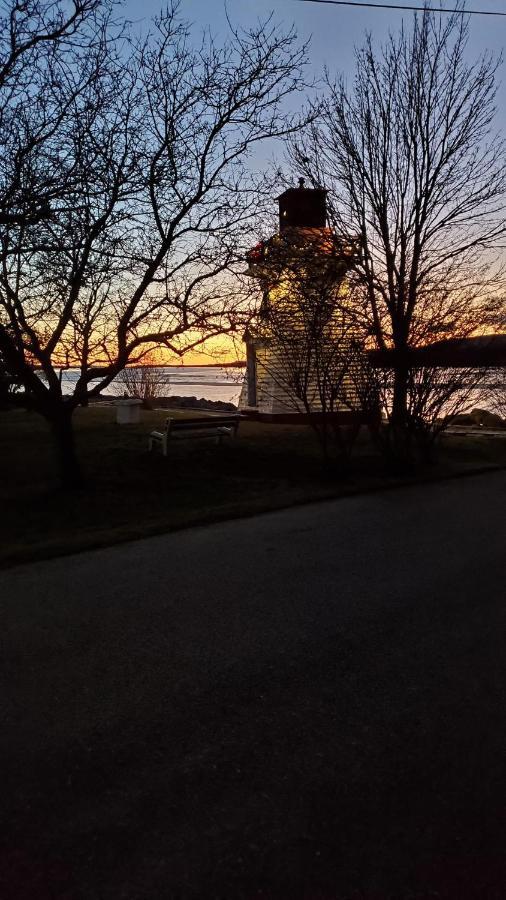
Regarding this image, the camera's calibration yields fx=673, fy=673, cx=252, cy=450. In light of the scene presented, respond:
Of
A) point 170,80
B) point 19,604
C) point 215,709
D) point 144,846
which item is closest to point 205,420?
A: point 170,80

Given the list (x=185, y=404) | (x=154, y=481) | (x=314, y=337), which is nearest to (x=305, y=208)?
(x=314, y=337)

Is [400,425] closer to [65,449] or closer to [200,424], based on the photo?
[200,424]

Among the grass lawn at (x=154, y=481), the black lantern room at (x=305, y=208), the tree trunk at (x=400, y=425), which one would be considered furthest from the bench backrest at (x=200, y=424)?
the black lantern room at (x=305, y=208)

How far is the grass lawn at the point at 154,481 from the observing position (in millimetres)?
7996

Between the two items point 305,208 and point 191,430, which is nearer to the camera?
point 191,430

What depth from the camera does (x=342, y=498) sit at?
9945mm

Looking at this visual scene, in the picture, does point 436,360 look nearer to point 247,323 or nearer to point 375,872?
point 247,323

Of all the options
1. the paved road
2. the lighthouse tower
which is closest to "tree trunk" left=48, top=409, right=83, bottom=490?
the lighthouse tower

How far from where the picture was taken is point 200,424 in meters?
12.8

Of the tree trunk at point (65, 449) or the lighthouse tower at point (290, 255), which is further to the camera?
the lighthouse tower at point (290, 255)

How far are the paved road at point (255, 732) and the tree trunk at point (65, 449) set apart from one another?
3748mm

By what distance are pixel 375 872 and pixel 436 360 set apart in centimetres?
1027

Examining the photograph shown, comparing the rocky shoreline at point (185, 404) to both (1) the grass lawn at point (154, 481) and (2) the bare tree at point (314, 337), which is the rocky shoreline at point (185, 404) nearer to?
(1) the grass lawn at point (154, 481)

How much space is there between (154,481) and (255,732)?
24.4ft
